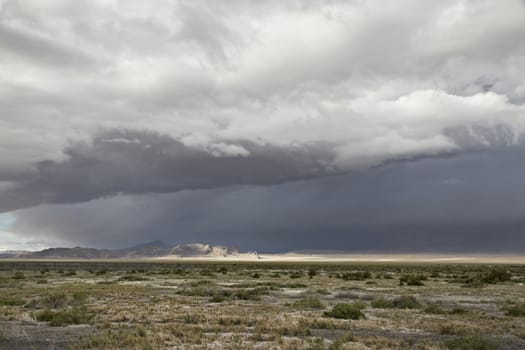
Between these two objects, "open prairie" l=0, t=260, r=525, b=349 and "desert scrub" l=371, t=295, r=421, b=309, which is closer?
"open prairie" l=0, t=260, r=525, b=349

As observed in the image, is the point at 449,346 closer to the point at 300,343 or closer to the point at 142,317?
the point at 300,343

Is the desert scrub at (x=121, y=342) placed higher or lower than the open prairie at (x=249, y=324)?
higher

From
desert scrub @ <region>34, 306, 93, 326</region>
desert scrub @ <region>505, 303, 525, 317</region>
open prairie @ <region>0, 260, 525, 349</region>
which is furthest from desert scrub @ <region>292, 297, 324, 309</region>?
desert scrub @ <region>34, 306, 93, 326</region>

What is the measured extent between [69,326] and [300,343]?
10.8 metres

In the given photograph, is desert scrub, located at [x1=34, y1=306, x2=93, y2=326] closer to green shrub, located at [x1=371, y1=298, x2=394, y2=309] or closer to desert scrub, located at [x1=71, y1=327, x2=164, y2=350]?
desert scrub, located at [x1=71, y1=327, x2=164, y2=350]

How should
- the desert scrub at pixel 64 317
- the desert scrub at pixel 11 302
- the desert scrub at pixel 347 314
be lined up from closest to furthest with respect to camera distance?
the desert scrub at pixel 64 317
the desert scrub at pixel 347 314
the desert scrub at pixel 11 302

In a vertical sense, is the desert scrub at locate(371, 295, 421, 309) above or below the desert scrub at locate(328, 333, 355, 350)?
below

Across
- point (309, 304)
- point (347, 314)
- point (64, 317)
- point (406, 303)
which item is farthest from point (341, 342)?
point (406, 303)

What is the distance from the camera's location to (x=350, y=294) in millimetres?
38625

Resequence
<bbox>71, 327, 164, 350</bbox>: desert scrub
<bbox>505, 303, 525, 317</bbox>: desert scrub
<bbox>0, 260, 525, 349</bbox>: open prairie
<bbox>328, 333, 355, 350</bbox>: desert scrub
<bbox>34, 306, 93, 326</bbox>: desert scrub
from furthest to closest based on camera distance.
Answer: <bbox>505, 303, 525, 317</bbox>: desert scrub
<bbox>34, 306, 93, 326</bbox>: desert scrub
<bbox>0, 260, 525, 349</bbox>: open prairie
<bbox>71, 327, 164, 350</bbox>: desert scrub
<bbox>328, 333, 355, 350</bbox>: desert scrub

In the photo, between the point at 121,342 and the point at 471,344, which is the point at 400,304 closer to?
the point at 471,344

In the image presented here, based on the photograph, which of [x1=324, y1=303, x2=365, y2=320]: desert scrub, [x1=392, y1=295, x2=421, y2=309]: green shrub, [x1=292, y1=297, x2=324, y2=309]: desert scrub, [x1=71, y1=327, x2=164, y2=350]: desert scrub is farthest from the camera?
[x1=392, y1=295, x2=421, y2=309]: green shrub

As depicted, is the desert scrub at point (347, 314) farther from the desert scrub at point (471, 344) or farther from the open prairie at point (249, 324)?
the desert scrub at point (471, 344)

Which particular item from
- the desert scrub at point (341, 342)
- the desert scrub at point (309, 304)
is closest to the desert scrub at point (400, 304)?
the desert scrub at point (309, 304)
